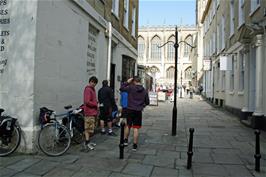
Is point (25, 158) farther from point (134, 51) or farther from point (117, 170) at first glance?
point (134, 51)

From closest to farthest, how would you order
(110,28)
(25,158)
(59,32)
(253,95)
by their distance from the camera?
1. (25,158)
2. (59,32)
3. (110,28)
4. (253,95)

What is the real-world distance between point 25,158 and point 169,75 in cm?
8267

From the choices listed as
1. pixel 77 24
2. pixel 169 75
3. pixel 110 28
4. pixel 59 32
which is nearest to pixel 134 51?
pixel 110 28

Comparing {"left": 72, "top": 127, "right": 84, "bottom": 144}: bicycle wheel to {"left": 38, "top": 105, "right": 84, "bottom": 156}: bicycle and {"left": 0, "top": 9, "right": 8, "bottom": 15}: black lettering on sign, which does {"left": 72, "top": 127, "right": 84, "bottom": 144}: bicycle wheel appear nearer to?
{"left": 38, "top": 105, "right": 84, "bottom": 156}: bicycle

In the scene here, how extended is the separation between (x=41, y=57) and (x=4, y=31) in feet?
3.38

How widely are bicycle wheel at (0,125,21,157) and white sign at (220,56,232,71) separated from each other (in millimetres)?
13770

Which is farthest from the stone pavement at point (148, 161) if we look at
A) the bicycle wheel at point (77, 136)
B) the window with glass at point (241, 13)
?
the window with glass at point (241, 13)

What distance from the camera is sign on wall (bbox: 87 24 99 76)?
10521 millimetres

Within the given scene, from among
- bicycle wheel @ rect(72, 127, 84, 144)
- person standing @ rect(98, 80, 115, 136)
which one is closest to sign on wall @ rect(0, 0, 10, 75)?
bicycle wheel @ rect(72, 127, 84, 144)

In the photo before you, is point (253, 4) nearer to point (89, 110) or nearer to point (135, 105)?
point (135, 105)

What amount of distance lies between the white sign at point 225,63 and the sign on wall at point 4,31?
13.4 metres

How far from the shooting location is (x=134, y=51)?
1936 cm

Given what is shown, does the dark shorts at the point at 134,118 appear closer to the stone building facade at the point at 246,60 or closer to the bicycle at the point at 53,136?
the bicycle at the point at 53,136

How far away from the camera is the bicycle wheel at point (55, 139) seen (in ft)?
22.6
